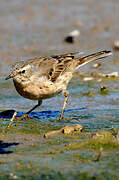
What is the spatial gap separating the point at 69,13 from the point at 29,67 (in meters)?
8.09

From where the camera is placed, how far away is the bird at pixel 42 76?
7684 millimetres

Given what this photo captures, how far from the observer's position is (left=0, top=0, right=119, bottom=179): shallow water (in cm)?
500

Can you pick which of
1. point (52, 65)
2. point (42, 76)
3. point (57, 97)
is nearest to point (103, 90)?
point (57, 97)

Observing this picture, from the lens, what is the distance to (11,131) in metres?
6.60

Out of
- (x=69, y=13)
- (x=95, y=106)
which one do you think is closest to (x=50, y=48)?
(x=69, y=13)

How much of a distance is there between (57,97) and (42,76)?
4.01ft

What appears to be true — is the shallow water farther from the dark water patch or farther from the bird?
the bird

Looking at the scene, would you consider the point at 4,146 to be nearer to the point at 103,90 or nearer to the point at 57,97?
the point at 57,97

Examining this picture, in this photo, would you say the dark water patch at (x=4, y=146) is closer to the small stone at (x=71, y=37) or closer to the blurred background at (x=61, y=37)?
the blurred background at (x=61, y=37)

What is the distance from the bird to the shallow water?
363mm

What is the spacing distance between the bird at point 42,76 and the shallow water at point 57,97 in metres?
0.36

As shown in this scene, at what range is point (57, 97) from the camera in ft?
30.3

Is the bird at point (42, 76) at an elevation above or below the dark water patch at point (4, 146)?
above

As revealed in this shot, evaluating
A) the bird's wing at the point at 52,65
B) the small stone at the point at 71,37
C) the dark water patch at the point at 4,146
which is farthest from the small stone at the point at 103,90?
the small stone at the point at 71,37
